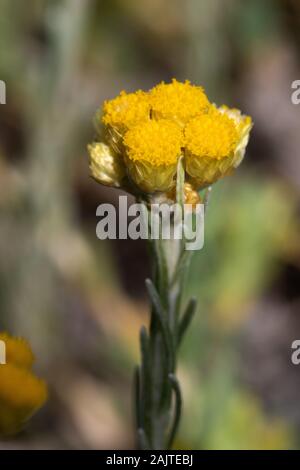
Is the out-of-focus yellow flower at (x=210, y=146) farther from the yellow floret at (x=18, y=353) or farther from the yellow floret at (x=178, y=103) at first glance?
the yellow floret at (x=18, y=353)

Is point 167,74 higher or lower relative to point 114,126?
higher

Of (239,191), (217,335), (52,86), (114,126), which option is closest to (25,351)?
(114,126)

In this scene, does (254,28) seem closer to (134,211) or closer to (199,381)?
(199,381)

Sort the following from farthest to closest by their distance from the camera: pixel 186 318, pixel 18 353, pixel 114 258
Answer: pixel 114 258
pixel 186 318
pixel 18 353

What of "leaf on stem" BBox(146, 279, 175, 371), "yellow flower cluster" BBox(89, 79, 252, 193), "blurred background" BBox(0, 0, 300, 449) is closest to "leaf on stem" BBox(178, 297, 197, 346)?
"leaf on stem" BBox(146, 279, 175, 371)

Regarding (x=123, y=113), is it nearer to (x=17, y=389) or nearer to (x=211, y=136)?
(x=211, y=136)

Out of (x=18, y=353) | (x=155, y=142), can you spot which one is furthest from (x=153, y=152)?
(x=18, y=353)
